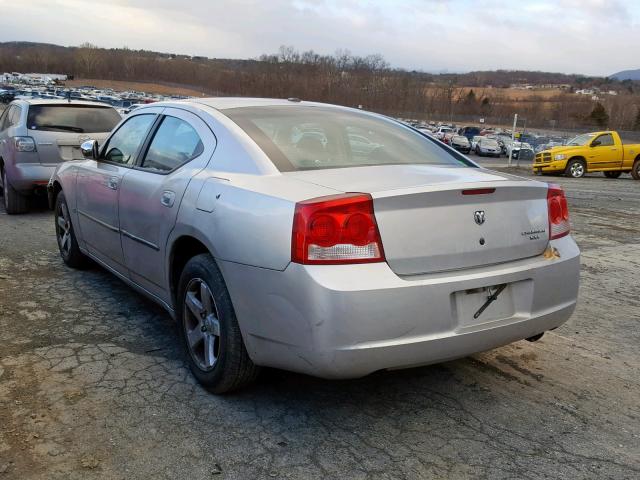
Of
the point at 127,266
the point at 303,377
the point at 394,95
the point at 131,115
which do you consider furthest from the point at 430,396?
the point at 394,95

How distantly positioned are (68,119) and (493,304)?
288 inches

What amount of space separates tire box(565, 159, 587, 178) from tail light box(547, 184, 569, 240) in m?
19.8

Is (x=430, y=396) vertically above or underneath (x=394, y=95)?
underneath

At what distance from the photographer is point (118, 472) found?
2453 millimetres

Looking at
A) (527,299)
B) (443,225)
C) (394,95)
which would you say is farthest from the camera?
(394,95)

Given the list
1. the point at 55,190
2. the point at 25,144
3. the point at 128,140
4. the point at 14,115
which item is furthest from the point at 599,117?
the point at 128,140

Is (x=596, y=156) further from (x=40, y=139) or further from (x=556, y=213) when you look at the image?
(x=556, y=213)

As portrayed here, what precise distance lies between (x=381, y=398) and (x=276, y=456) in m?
0.77

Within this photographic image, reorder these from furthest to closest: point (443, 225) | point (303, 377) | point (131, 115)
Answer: point (131, 115), point (303, 377), point (443, 225)

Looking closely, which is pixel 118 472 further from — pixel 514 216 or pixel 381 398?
pixel 514 216

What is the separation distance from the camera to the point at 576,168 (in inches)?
843

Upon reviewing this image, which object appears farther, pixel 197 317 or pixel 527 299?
pixel 197 317

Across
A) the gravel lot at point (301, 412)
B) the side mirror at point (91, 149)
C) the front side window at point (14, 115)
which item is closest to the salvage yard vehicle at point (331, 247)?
the gravel lot at point (301, 412)

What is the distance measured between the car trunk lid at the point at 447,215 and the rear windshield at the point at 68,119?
20.9 ft
